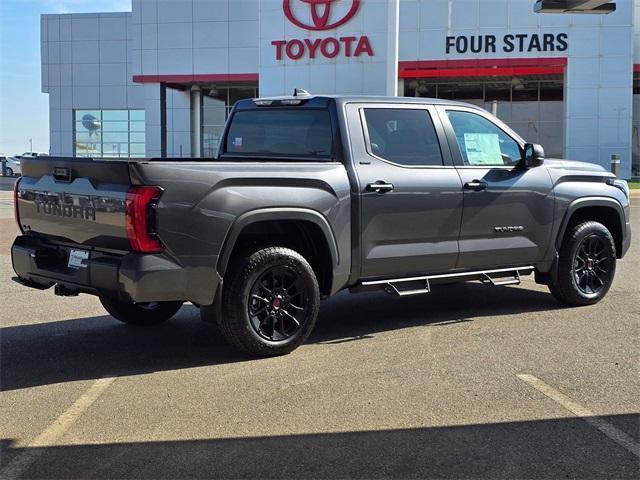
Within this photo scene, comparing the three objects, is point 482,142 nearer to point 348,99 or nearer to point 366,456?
point 348,99

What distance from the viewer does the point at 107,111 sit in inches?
1785

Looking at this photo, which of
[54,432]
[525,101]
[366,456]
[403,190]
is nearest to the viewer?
[366,456]

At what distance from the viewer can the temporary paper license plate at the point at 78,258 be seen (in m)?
5.20

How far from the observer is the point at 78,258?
17.3 ft

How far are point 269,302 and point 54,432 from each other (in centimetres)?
188

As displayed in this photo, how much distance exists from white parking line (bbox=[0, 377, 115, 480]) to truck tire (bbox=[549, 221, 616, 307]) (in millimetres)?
4444

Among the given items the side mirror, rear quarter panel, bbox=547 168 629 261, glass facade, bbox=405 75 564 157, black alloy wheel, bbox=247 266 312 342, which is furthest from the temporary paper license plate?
glass facade, bbox=405 75 564 157

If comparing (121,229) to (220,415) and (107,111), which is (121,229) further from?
(107,111)

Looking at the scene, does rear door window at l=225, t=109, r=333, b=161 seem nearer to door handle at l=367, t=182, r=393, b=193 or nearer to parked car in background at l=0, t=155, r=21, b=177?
door handle at l=367, t=182, r=393, b=193

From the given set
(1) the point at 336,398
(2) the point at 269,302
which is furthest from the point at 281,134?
(1) the point at 336,398

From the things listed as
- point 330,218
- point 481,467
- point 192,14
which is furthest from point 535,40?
point 481,467

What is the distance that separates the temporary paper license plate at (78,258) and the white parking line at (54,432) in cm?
82

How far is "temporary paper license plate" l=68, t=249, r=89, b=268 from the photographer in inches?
205

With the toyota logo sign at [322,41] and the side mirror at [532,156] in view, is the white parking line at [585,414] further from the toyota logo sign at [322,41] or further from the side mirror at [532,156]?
the toyota logo sign at [322,41]
